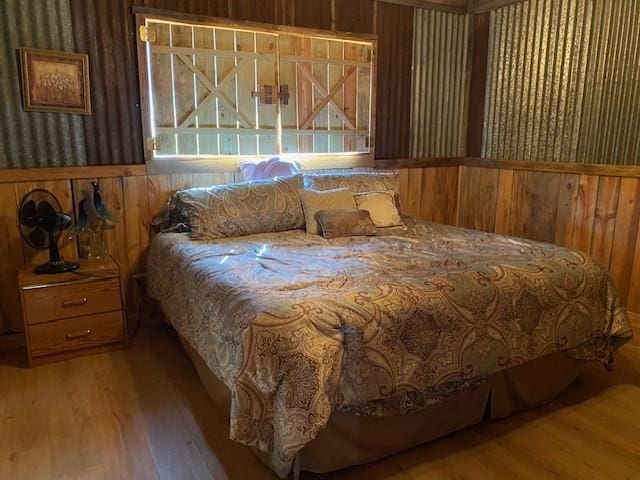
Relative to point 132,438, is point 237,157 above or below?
above

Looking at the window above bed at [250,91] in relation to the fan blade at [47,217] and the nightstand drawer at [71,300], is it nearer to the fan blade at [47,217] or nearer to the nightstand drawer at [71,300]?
the fan blade at [47,217]

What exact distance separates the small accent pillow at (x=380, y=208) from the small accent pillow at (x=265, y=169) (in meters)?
0.56

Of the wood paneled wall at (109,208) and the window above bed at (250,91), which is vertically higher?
the window above bed at (250,91)

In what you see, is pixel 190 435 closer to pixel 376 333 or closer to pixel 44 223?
pixel 376 333

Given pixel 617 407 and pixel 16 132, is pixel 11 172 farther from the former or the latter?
pixel 617 407

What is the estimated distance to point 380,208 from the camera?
3.21 m

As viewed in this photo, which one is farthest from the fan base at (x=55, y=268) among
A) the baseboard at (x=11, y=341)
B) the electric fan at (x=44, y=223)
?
the baseboard at (x=11, y=341)

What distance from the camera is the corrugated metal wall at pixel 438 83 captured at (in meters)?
4.13

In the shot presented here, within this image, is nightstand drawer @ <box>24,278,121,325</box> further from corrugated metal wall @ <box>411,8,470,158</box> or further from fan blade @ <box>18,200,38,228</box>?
corrugated metal wall @ <box>411,8,470,158</box>

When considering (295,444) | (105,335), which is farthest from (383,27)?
(295,444)

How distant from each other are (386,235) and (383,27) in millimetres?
1870

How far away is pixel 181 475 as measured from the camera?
1.85 m

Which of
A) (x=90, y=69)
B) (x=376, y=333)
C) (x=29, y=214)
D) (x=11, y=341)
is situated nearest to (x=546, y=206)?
(x=376, y=333)

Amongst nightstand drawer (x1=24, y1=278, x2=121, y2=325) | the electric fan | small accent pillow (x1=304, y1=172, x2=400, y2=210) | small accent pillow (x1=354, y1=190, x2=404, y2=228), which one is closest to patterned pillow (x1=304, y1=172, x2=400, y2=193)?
small accent pillow (x1=304, y1=172, x2=400, y2=210)
